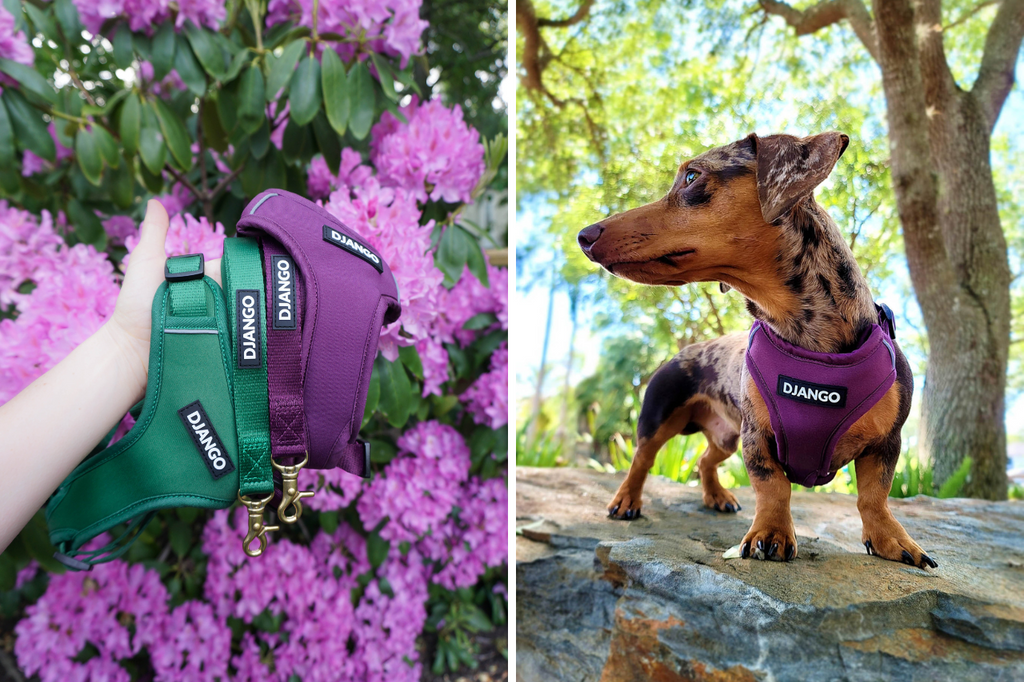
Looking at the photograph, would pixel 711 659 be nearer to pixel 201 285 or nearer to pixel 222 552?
pixel 201 285

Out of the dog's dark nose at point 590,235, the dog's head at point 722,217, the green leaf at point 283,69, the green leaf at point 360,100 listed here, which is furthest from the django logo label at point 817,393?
the green leaf at point 283,69

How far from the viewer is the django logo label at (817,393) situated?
719mm

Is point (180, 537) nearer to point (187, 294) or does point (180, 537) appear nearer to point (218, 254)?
point (218, 254)

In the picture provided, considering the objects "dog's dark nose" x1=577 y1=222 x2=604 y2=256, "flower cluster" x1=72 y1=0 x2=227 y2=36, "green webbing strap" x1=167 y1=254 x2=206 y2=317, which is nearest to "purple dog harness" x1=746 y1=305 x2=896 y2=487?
"dog's dark nose" x1=577 y1=222 x2=604 y2=256

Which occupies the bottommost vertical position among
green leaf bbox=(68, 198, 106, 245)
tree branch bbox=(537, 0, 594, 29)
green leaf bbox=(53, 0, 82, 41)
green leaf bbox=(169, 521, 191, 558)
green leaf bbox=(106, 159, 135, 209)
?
green leaf bbox=(169, 521, 191, 558)

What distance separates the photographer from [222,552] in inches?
46.7

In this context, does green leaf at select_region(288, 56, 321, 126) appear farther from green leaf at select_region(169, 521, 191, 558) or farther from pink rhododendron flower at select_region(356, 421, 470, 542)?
green leaf at select_region(169, 521, 191, 558)

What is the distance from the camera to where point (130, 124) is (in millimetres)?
959

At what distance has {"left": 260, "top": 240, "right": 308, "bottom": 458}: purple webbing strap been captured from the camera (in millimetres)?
564

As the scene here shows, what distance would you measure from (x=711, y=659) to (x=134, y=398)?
0.74m

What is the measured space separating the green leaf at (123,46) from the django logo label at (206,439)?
2.23 ft

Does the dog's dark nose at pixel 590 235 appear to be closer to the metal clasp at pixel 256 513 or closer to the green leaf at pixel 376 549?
the metal clasp at pixel 256 513

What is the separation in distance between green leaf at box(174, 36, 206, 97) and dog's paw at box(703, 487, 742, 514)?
977 mm

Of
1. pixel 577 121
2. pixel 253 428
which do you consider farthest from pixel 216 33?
pixel 253 428
